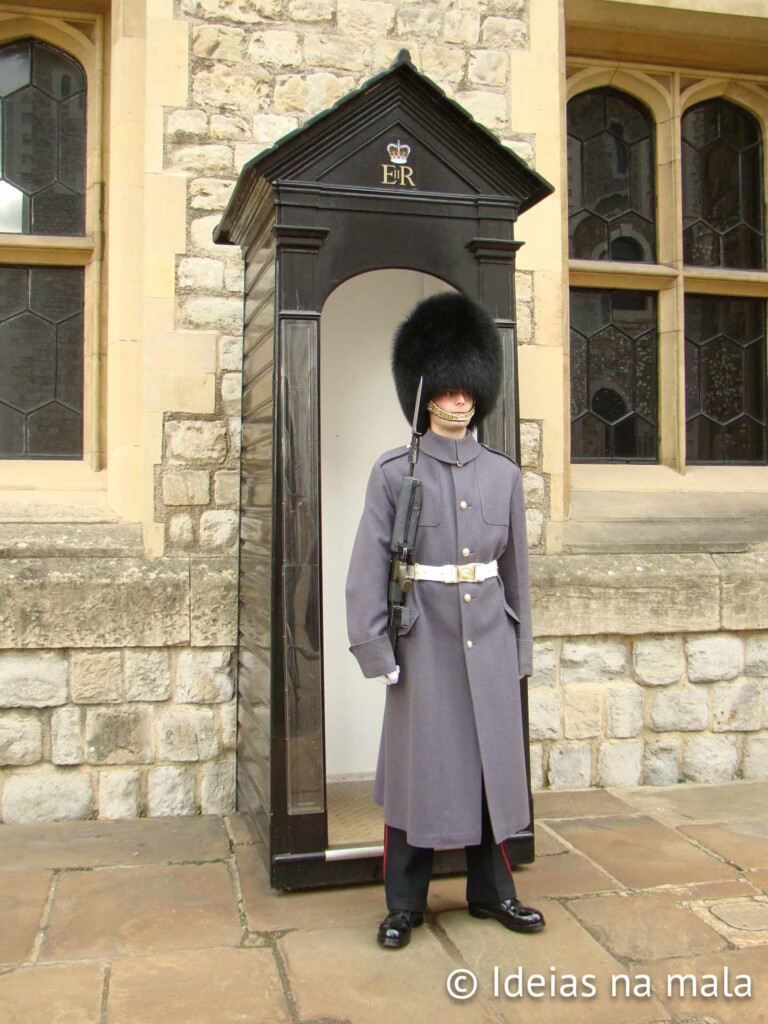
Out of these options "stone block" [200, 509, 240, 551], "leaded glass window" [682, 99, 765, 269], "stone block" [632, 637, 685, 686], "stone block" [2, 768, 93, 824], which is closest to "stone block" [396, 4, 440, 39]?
"leaded glass window" [682, 99, 765, 269]

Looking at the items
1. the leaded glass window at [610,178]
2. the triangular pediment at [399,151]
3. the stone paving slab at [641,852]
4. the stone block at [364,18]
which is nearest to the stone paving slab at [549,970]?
the stone paving slab at [641,852]

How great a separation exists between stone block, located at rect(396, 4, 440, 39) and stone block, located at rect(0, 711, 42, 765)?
297 cm

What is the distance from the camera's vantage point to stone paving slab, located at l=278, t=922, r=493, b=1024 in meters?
2.27

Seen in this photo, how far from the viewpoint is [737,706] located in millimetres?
4285

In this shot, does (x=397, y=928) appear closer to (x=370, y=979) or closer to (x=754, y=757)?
(x=370, y=979)

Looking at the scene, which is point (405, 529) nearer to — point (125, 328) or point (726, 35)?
point (125, 328)

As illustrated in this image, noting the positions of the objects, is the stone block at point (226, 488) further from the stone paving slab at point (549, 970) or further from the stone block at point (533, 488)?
the stone paving slab at point (549, 970)

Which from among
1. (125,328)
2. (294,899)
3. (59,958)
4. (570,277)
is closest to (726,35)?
(570,277)

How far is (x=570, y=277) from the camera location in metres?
4.55

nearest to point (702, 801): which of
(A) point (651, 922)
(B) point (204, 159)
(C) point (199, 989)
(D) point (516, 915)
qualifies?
(A) point (651, 922)

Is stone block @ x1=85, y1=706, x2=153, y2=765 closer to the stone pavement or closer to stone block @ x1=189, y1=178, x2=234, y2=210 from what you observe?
the stone pavement

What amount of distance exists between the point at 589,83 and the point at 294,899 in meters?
3.69

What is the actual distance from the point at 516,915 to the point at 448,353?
4.83 ft

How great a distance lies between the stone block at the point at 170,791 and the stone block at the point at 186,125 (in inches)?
92.0
